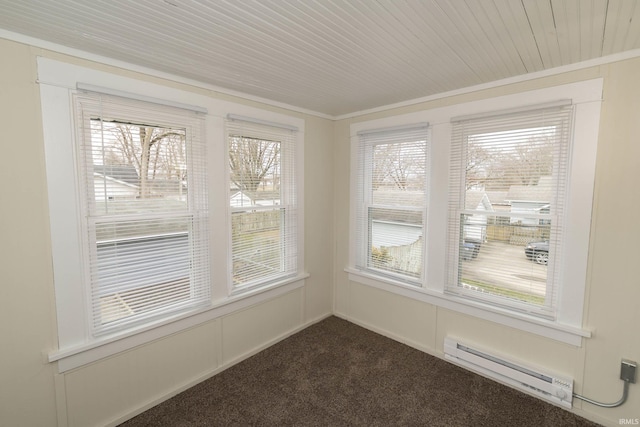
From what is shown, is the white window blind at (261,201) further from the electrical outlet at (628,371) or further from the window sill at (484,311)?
the electrical outlet at (628,371)

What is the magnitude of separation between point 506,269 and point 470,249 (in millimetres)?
305

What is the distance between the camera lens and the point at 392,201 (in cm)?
301

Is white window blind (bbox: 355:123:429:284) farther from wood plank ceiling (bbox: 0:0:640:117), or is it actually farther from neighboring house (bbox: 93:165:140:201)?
neighboring house (bbox: 93:165:140:201)

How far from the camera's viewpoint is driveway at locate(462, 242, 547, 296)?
2.18 meters

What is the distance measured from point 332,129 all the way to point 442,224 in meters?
1.70

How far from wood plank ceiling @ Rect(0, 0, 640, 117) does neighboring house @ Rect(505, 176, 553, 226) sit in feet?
2.76

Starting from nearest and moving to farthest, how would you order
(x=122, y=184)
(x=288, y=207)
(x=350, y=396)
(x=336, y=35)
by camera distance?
1. (x=336, y=35)
2. (x=122, y=184)
3. (x=350, y=396)
4. (x=288, y=207)

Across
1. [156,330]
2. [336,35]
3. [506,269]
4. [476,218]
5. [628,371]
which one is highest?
[336,35]


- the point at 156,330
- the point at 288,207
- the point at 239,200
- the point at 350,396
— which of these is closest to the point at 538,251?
the point at 350,396

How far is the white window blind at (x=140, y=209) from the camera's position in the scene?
182 centimetres

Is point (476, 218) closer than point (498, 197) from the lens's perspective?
No

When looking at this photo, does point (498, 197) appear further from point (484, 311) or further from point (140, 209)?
point (140, 209)

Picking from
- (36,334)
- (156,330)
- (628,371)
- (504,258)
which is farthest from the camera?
(504,258)

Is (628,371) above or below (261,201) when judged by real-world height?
below
